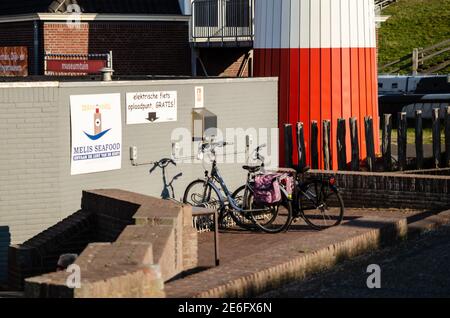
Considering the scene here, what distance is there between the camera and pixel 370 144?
72.9ft

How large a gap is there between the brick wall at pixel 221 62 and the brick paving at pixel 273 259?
70.5ft

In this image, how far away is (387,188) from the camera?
61.6 feet

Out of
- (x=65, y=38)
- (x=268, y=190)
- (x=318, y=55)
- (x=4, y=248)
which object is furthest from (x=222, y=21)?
(x=4, y=248)

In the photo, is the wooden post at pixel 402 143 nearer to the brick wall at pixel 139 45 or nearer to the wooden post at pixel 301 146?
the wooden post at pixel 301 146

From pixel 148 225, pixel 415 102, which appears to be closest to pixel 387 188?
pixel 148 225

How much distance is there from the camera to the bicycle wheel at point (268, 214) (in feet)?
54.8

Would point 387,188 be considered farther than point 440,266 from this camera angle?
Yes

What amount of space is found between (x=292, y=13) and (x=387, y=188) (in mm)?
6197

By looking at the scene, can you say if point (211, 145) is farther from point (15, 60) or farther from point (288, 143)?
point (15, 60)

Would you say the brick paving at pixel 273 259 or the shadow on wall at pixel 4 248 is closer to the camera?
the brick paving at pixel 273 259

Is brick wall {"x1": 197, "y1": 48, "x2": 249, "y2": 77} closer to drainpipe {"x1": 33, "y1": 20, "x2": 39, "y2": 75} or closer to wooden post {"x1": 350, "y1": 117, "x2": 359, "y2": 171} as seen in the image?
drainpipe {"x1": 33, "y1": 20, "x2": 39, "y2": 75}

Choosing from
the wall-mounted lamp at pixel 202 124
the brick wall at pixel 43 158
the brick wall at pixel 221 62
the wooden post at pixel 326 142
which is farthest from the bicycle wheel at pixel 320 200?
the brick wall at pixel 221 62
